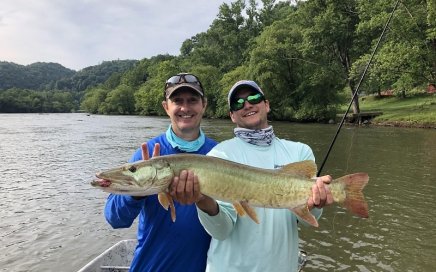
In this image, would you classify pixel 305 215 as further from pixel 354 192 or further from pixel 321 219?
pixel 321 219

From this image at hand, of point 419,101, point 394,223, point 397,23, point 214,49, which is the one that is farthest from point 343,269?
point 214,49

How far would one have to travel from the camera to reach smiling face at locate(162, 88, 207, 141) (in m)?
3.58

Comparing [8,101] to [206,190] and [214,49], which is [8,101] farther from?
[206,190]

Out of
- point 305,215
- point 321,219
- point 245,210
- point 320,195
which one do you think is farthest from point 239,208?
point 321,219

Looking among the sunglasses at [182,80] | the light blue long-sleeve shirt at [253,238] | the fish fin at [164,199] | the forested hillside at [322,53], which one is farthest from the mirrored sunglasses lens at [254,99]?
the forested hillside at [322,53]

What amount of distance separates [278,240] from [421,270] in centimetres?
620

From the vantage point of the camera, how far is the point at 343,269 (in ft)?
25.9

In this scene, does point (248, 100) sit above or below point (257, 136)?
above

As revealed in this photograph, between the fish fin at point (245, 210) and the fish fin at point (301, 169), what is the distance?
380 mm

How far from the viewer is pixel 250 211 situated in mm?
2846

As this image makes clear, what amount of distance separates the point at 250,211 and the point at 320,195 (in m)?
0.54

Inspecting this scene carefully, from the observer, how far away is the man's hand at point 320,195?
2920mm

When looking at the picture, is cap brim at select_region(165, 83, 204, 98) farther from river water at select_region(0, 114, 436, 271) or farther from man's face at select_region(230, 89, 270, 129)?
river water at select_region(0, 114, 436, 271)

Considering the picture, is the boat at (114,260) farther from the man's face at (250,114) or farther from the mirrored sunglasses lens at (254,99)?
the mirrored sunglasses lens at (254,99)
